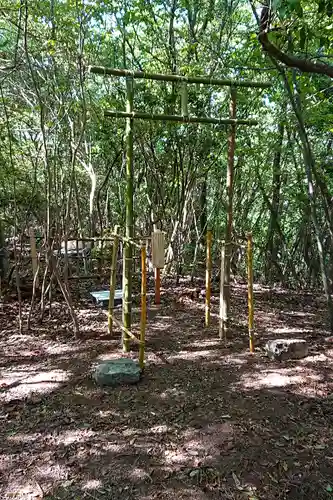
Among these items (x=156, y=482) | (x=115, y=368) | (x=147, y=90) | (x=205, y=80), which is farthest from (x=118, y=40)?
(x=156, y=482)

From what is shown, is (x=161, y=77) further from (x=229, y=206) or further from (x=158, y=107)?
(x=158, y=107)

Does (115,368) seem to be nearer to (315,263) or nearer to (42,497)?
(42,497)

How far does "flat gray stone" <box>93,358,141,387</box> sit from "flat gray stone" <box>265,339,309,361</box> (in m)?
1.46

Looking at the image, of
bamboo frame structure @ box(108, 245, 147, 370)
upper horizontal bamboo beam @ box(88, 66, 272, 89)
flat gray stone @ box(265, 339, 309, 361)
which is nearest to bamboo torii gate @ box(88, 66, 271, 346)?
upper horizontal bamboo beam @ box(88, 66, 272, 89)

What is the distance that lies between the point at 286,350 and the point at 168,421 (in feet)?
5.42

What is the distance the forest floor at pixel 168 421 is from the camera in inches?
91.0

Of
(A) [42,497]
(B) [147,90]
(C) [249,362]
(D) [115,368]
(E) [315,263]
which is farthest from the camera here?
(E) [315,263]

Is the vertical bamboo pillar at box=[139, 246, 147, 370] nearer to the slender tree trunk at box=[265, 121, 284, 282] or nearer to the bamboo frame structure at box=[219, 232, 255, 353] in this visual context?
the bamboo frame structure at box=[219, 232, 255, 353]

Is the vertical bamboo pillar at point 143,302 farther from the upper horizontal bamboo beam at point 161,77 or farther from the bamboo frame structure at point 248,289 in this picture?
the upper horizontal bamboo beam at point 161,77

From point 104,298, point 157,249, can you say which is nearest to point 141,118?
point 157,249

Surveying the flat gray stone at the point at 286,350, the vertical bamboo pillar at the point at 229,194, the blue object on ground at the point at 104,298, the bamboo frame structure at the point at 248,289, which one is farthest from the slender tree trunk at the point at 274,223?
the flat gray stone at the point at 286,350

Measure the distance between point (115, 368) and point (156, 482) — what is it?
1329mm

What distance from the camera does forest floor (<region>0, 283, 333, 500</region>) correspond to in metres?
2.31

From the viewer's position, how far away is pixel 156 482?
2.31 meters
